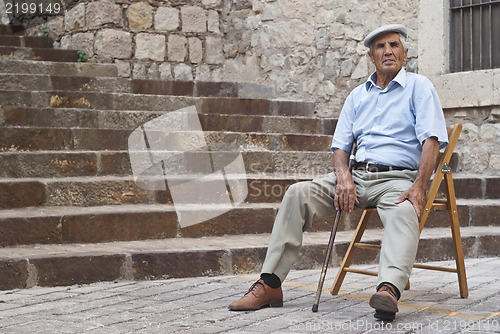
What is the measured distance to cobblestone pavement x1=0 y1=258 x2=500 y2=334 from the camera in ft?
10.2

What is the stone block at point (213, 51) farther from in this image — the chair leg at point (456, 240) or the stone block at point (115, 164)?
the chair leg at point (456, 240)

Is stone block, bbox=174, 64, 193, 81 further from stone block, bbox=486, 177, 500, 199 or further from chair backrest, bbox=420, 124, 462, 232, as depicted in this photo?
chair backrest, bbox=420, 124, 462, 232

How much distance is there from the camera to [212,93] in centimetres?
820

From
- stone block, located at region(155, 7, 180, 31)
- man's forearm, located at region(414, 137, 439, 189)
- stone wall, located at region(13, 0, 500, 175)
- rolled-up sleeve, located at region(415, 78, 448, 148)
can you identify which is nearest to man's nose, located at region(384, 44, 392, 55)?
rolled-up sleeve, located at region(415, 78, 448, 148)

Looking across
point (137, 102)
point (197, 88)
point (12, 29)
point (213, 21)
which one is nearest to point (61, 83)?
point (137, 102)

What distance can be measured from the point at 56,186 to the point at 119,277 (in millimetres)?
1103

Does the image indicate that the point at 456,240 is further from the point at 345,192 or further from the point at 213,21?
the point at 213,21

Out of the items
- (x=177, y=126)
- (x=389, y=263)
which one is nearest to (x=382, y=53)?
(x=389, y=263)

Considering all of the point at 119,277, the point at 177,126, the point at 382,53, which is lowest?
the point at 119,277

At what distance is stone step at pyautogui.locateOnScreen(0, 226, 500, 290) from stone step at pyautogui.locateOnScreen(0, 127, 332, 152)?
1412 mm

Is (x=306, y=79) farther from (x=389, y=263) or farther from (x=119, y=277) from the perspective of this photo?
(x=389, y=263)

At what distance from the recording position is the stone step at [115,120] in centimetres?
618

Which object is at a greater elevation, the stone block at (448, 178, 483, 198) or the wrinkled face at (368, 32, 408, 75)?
the wrinkled face at (368, 32, 408, 75)

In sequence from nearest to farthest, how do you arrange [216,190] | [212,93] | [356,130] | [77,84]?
[356,130], [216,190], [77,84], [212,93]
